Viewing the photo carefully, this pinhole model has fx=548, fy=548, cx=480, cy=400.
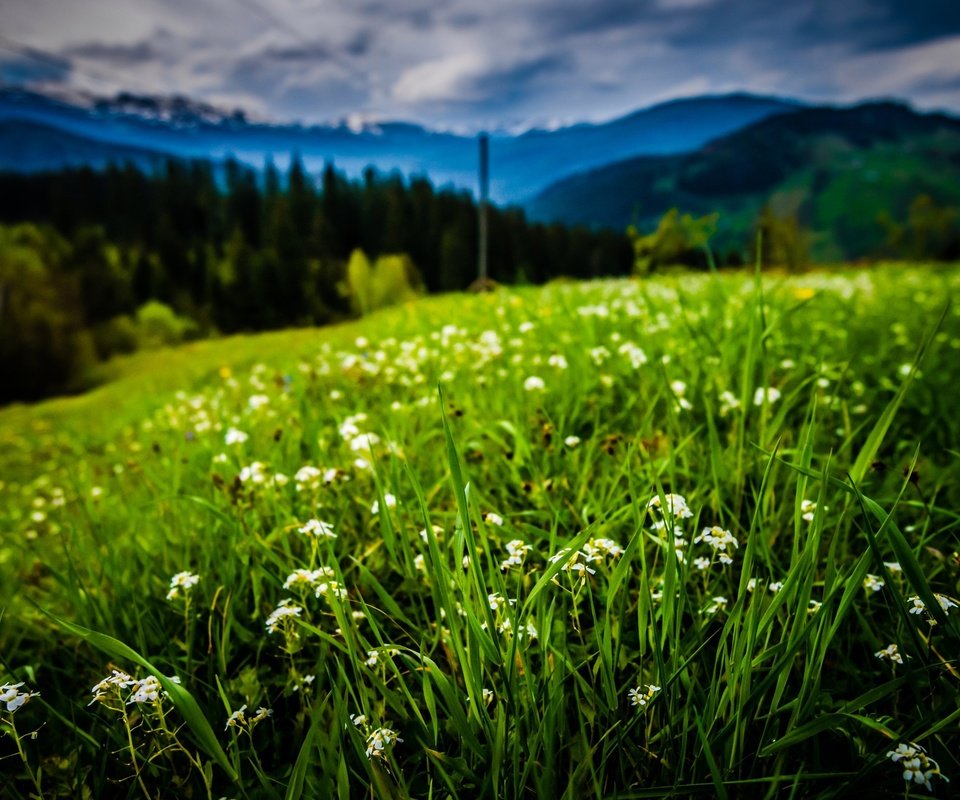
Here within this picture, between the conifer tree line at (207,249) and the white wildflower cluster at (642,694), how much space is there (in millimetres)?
49699

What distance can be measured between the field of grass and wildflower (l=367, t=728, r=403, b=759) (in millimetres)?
12

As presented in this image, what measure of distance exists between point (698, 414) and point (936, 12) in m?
155

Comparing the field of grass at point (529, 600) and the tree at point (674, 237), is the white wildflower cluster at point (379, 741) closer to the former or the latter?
the field of grass at point (529, 600)

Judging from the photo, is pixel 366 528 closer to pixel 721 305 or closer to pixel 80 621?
pixel 80 621

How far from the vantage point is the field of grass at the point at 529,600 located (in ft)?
3.55

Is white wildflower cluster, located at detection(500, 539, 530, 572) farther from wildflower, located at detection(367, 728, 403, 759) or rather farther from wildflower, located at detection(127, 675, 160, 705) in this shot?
wildflower, located at detection(127, 675, 160, 705)

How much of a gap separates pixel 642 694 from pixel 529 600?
38 centimetres

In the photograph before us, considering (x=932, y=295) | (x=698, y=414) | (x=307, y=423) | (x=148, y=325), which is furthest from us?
(x=148, y=325)

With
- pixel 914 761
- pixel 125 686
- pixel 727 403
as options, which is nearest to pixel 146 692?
pixel 125 686

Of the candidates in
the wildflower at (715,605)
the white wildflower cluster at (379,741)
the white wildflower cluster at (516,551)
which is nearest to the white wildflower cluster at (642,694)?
the wildflower at (715,605)

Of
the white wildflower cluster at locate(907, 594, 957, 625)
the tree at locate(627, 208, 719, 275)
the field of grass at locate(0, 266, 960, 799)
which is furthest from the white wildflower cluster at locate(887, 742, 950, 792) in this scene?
the tree at locate(627, 208, 719, 275)

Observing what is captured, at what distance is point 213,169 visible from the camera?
10906cm

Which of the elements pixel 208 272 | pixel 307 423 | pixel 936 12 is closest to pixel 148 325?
pixel 208 272

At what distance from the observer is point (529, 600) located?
110cm
